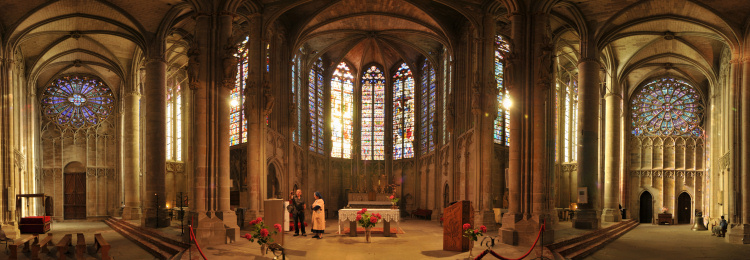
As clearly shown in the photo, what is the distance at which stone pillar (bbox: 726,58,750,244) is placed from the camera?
20.5 meters

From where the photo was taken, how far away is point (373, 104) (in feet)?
121

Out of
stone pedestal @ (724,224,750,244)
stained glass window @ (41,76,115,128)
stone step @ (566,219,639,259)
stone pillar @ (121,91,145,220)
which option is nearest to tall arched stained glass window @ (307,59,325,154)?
stone pillar @ (121,91,145,220)

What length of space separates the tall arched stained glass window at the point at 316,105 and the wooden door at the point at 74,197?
12.9m

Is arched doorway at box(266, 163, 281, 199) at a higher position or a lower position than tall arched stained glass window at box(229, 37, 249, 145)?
lower

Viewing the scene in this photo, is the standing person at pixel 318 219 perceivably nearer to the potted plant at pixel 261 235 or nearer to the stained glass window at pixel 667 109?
the potted plant at pixel 261 235

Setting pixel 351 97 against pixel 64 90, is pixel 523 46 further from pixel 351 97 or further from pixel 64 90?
Answer: pixel 64 90

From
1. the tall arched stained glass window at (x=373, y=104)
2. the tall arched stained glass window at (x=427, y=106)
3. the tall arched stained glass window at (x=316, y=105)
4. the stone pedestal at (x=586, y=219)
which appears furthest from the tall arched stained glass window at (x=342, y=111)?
the stone pedestal at (x=586, y=219)

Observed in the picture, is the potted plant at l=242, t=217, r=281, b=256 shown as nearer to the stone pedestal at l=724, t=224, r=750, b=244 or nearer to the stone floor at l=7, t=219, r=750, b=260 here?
the stone floor at l=7, t=219, r=750, b=260

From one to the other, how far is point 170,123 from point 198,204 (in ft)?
67.1

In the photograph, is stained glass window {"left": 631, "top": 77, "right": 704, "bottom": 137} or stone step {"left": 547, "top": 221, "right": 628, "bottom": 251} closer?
stone step {"left": 547, "top": 221, "right": 628, "bottom": 251}

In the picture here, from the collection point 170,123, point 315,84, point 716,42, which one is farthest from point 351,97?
point 716,42

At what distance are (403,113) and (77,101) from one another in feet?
61.1

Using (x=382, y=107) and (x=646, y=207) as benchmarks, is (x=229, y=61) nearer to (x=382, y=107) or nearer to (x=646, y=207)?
(x=382, y=107)

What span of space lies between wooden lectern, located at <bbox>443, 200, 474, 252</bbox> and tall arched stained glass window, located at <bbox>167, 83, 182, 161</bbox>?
24065mm
